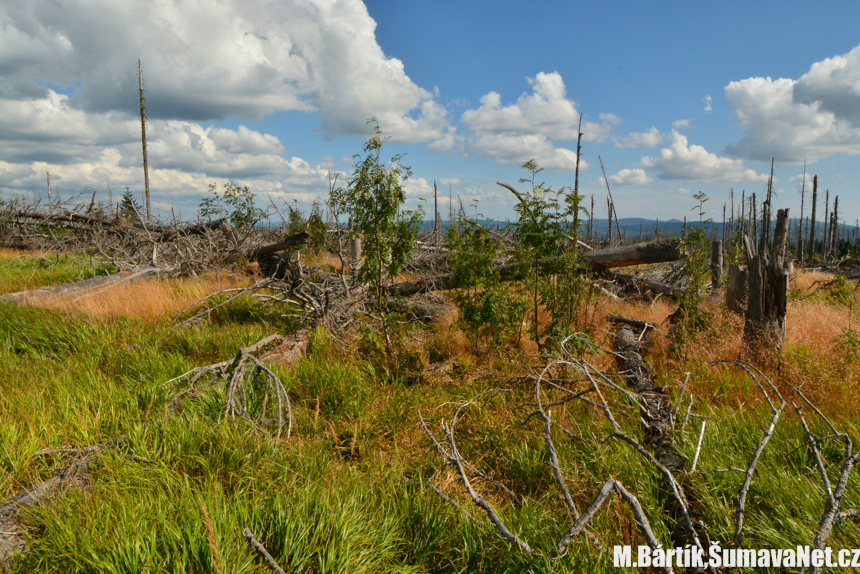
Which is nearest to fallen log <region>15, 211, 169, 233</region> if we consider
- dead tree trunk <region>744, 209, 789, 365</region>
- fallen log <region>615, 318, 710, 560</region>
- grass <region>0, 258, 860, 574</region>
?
grass <region>0, 258, 860, 574</region>

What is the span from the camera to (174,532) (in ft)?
6.80

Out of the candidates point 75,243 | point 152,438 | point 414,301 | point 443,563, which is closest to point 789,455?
point 443,563

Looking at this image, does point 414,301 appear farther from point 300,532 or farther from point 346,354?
point 300,532

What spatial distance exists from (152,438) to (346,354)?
2735 millimetres

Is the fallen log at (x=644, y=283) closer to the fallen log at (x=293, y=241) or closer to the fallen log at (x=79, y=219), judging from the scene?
the fallen log at (x=293, y=241)

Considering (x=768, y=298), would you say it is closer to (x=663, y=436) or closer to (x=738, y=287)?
(x=738, y=287)

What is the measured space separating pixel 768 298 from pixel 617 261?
2.85 meters

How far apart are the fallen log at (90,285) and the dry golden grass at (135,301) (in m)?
0.26

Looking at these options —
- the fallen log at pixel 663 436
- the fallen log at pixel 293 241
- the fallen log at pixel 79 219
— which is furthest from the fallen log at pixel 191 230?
the fallen log at pixel 663 436

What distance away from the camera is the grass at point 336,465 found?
2.19 meters

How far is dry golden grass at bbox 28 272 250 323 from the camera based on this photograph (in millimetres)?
6764

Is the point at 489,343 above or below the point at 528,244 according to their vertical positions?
below

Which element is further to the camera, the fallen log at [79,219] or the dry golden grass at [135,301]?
the fallen log at [79,219]

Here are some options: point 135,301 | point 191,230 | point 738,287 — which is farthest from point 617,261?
point 191,230
